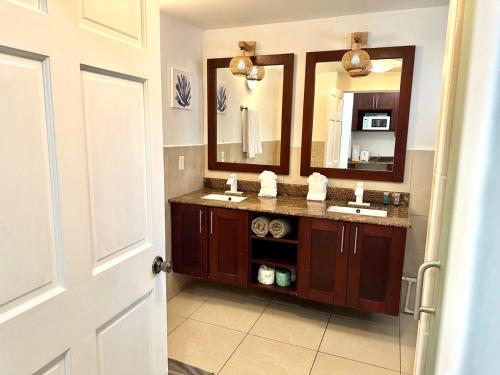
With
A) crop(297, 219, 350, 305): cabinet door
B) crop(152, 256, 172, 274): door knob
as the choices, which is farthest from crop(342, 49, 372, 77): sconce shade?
crop(152, 256, 172, 274): door knob

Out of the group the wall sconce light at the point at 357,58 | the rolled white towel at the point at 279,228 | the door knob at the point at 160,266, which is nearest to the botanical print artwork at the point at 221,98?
the wall sconce light at the point at 357,58

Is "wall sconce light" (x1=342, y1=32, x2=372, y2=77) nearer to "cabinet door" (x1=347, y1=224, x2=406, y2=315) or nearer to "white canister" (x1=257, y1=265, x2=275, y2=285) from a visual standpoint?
"cabinet door" (x1=347, y1=224, x2=406, y2=315)

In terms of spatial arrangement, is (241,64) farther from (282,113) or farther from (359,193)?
(359,193)

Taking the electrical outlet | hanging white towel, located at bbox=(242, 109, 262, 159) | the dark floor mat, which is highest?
hanging white towel, located at bbox=(242, 109, 262, 159)

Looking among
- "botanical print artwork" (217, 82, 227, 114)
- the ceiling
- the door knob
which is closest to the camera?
the door knob

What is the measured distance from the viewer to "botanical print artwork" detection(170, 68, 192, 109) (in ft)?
8.97

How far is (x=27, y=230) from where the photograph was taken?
0.82 m

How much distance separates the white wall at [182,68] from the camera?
265cm

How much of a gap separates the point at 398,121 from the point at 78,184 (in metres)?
2.37

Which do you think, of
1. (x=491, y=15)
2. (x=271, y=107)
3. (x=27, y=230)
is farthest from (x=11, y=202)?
(x=271, y=107)

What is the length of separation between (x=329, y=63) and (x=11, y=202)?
252 cm

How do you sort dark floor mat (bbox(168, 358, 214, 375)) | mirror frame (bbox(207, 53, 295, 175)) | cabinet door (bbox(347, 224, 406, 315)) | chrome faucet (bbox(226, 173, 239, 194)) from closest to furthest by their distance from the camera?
1. dark floor mat (bbox(168, 358, 214, 375))
2. cabinet door (bbox(347, 224, 406, 315))
3. mirror frame (bbox(207, 53, 295, 175))
4. chrome faucet (bbox(226, 173, 239, 194))

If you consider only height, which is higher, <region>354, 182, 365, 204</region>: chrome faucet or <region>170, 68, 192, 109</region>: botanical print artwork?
<region>170, 68, 192, 109</region>: botanical print artwork

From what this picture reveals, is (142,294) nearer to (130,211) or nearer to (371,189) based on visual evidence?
(130,211)
